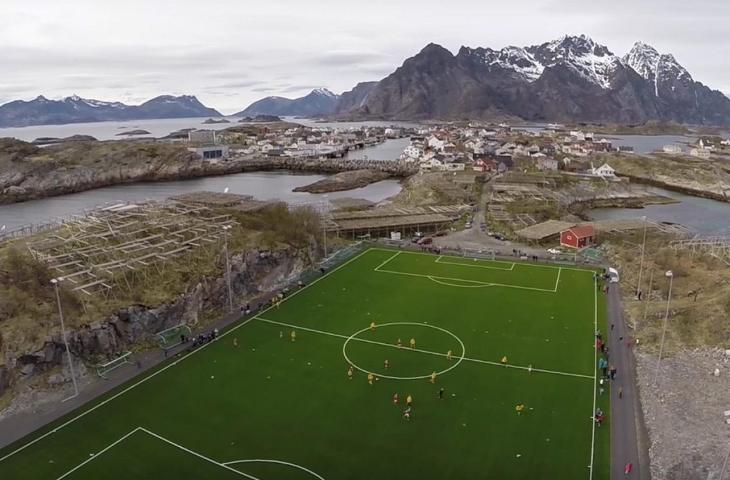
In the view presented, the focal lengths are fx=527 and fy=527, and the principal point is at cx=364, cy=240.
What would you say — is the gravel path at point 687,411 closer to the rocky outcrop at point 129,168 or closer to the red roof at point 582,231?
the red roof at point 582,231

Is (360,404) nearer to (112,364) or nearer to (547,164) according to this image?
(112,364)

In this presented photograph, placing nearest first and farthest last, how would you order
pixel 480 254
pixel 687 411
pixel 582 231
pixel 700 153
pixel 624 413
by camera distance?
Answer: pixel 624 413 < pixel 687 411 < pixel 480 254 < pixel 582 231 < pixel 700 153

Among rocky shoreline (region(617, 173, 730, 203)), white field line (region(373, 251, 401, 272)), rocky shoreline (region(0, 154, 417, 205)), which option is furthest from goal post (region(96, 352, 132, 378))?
rocky shoreline (region(617, 173, 730, 203))

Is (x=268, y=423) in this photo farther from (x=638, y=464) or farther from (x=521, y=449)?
(x=638, y=464)

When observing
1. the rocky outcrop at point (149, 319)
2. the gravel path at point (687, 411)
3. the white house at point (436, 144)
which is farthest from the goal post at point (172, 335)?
the white house at point (436, 144)

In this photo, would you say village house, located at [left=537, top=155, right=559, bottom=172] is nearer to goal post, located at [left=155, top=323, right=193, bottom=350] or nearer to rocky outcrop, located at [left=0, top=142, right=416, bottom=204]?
rocky outcrop, located at [left=0, top=142, right=416, bottom=204]

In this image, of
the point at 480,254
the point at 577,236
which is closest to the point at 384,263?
the point at 480,254
